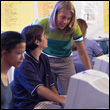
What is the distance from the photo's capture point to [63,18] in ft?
4.47

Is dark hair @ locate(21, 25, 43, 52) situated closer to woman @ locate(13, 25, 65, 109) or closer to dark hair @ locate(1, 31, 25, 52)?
woman @ locate(13, 25, 65, 109)

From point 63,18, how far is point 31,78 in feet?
1.60

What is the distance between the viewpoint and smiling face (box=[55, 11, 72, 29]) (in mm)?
1346

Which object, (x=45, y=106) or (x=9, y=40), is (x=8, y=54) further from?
(x=45, y=106)

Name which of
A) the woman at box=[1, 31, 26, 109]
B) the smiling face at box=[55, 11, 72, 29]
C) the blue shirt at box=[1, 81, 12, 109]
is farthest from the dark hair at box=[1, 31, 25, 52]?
the smiling face at box=[55, 11, 72, 29]

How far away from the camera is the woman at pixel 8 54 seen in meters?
0.84

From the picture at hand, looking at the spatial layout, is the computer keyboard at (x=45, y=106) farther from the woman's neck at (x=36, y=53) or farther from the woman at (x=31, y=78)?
the woman's neck at (x=36, y=53)

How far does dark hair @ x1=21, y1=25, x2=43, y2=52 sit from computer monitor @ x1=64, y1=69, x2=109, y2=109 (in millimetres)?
491

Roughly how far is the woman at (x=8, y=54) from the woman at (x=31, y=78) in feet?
0.70

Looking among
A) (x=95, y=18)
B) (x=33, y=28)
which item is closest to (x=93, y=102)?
(x=33, y=28)

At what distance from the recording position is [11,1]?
250 centimetres

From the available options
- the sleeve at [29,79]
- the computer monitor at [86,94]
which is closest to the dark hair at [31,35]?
the sleeve at [29,79]

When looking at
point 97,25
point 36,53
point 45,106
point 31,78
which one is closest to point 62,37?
point 36,53

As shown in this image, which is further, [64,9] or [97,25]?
[97,25]
